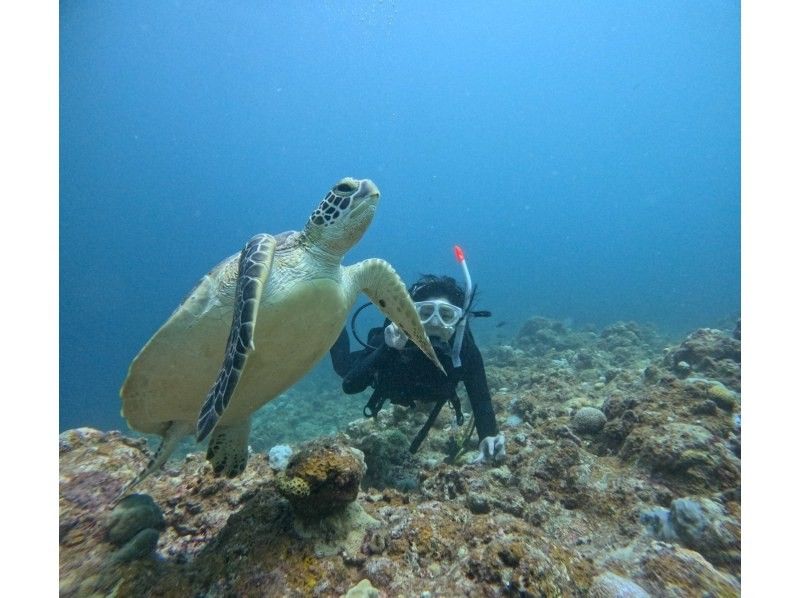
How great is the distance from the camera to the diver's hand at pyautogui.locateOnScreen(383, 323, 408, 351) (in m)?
4.73

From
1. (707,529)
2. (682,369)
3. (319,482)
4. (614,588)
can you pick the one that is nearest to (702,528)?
(707,529)

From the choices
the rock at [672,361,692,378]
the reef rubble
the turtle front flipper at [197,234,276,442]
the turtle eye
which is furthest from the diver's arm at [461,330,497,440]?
the rock at [672,361,692,378]

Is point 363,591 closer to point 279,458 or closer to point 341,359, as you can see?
point 279,458

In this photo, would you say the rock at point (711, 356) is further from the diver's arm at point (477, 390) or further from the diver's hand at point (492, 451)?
the diver's hand at point (492, 451)

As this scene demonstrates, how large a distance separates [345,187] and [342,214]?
234mm

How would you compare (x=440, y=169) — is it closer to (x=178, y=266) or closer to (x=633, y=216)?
(x=633, y=216)

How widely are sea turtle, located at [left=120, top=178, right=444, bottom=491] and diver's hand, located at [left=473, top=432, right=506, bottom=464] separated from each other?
1.90 metres

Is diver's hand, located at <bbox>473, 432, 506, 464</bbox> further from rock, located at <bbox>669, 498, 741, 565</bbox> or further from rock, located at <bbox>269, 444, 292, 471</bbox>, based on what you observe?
rock, located at <bbox>269, 444, 292, 471</bbox>

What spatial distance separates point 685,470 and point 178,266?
12024cm

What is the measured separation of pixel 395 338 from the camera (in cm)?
476

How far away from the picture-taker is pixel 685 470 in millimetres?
2781

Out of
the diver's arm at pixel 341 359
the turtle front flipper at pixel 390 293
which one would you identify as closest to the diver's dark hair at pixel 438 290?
the turtle front flipper at pixel 390 293

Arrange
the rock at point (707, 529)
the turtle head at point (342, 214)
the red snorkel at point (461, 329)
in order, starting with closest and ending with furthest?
the rock at point (707, 529)
the turtle head at point (342, 214)
the red snorkel at point (461, 329)

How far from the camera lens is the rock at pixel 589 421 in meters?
3.96
